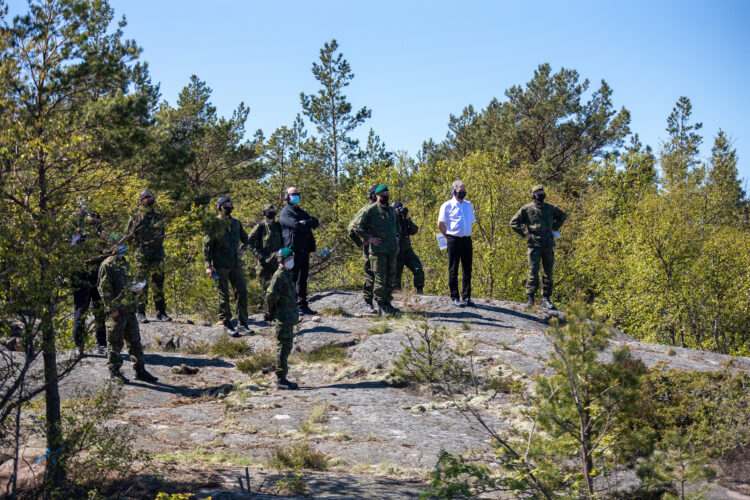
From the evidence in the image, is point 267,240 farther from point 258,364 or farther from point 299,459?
point 299,459

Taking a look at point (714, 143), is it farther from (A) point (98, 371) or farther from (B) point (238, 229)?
(A) point (98, 371)

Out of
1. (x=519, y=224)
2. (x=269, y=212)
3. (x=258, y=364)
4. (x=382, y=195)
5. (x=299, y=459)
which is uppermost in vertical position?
(x=382, y=195)

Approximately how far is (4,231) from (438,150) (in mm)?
47957

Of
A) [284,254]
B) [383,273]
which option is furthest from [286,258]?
[383,273]

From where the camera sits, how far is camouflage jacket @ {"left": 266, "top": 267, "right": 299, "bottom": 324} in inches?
343

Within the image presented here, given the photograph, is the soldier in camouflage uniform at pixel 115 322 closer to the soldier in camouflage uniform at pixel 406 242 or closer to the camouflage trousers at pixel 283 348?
the camouflage trousers at pixel 283 348

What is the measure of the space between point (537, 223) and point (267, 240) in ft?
16.8

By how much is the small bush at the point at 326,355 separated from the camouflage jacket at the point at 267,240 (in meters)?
2.42

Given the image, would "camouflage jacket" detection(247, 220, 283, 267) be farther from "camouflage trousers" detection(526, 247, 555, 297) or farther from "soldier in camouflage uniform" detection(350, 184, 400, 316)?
"camouflage trousers" detection(526, 247, 555, 297)

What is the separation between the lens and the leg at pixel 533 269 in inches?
457

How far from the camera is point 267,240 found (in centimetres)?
1202

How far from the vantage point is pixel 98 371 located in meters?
8.99

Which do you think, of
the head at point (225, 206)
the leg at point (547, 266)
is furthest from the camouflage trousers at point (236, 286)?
the leg at point (547, 266)

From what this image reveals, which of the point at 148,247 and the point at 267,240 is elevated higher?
the point at 267,240
